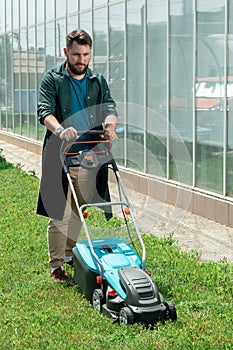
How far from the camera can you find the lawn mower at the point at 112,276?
459cm

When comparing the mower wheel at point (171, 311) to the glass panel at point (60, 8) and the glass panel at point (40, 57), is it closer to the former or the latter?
the glass panel at point (60, 8)

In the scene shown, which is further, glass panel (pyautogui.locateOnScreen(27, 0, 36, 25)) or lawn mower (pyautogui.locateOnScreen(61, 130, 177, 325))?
→ glass panel (pyautogui.locateOnScreen(27, 0, 36, 25))

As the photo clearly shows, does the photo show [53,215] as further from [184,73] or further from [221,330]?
[184,73]

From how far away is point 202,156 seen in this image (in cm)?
887

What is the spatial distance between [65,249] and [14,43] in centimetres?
1350

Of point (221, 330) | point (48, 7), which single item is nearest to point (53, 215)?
point (221, 330)

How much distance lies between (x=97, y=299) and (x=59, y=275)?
84 centimetres

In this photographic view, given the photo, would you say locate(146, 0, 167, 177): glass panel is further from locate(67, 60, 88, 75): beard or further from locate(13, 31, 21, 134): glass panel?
locate(13, 31, 21, 134): glass panel

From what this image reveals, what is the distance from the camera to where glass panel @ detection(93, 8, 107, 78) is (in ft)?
38.6

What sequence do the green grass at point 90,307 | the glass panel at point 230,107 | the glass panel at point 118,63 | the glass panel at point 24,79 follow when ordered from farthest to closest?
the glass panel at point 24,79, the glass panel at point 118,63, the glass panel at point 230,107, the green grass at point 90,307

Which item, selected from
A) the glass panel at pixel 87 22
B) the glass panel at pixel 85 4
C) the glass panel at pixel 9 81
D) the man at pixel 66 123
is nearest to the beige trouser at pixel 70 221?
the man at pixel 66 123

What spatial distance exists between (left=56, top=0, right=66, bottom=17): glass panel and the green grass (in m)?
7.53

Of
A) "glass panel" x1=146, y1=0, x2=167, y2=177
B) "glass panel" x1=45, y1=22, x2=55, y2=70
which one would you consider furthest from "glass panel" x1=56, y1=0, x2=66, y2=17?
"glass panel" x1=146, y1=0, x2=167, y2=177

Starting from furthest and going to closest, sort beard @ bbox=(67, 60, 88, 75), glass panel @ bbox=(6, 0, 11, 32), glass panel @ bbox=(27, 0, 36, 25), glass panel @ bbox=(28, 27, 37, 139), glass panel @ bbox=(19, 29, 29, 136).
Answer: glass panel @ bbox=(6, 0, 11, 32)
glass panel @ bbox=(19, 29, 29, 136)
glass panel @ bbox=(27, 0, 36, 25)
glass panel @ bbox=(28, 27, 37, 139)
beard @ bbox=(67, 60, 88, 75)
